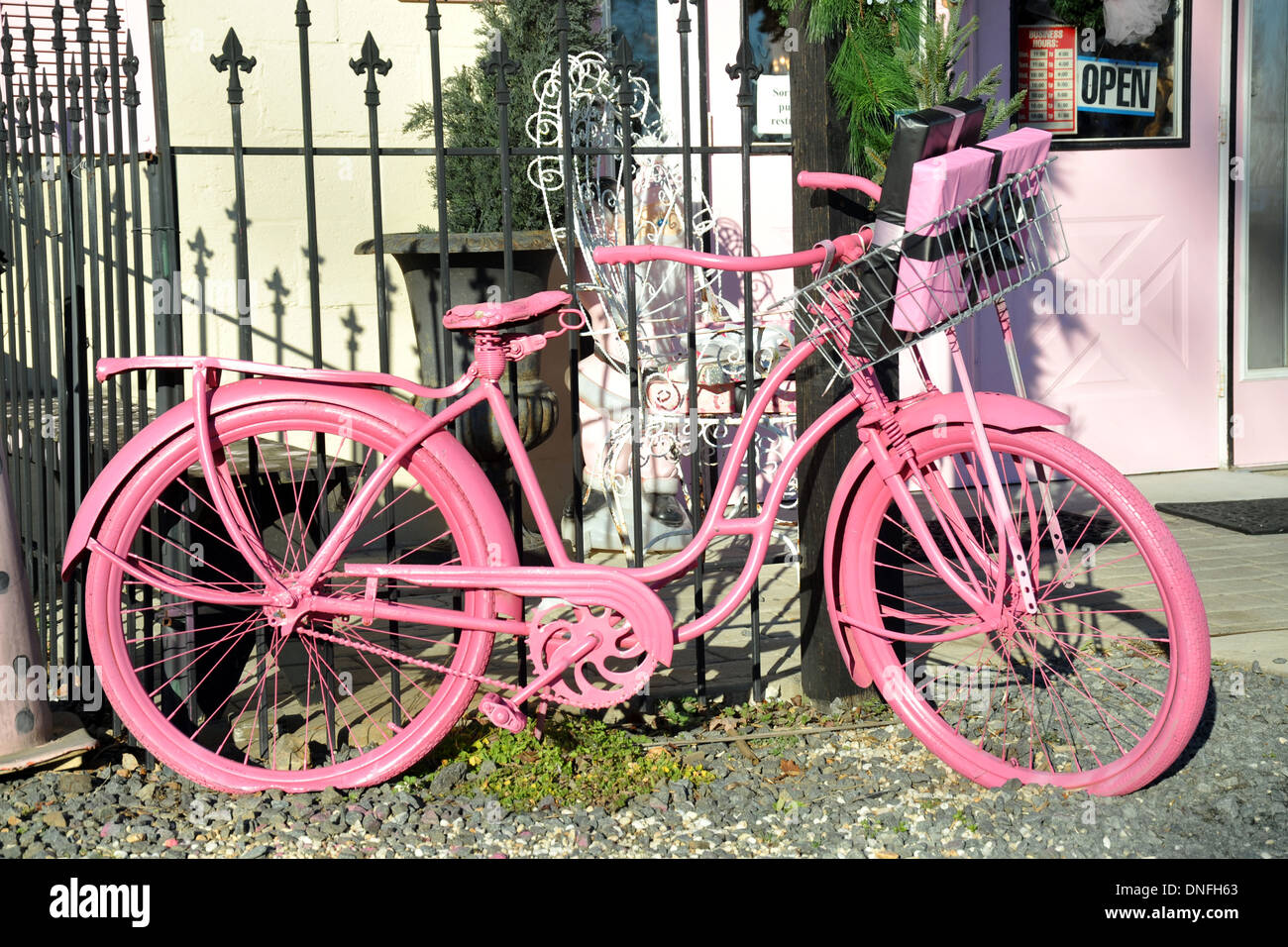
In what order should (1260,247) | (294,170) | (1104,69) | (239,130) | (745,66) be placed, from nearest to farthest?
(239,130) < (745,66) < (294,170) < (1104,69) < (1260,247)

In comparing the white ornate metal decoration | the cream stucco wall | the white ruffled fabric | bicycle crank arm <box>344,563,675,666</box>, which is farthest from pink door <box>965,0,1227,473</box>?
bicycle crank arm <box>344,563,675,666</box>

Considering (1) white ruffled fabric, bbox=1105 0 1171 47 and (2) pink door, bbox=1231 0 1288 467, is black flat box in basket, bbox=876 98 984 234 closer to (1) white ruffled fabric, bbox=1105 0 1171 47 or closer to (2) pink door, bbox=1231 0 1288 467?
(1) white ruffled fabric, bbox=1105 0 1171 47

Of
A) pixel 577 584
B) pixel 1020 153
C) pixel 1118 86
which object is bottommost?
pixel 577 584

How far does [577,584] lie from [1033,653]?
1056 millimetres

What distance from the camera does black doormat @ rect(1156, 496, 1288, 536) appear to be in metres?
5.31

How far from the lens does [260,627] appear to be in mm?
2982

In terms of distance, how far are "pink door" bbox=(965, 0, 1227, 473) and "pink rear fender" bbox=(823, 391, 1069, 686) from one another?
3.33 metres

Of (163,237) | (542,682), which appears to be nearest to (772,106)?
(163,237)

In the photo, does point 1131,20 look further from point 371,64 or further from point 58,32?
point 58,32

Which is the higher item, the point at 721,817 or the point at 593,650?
the point at 593,650

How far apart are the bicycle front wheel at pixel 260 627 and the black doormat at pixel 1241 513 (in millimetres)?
3539
